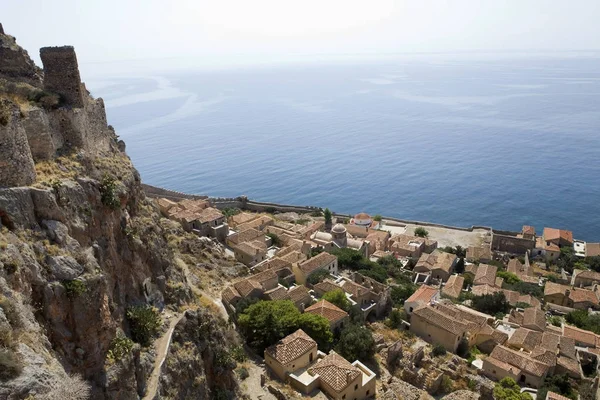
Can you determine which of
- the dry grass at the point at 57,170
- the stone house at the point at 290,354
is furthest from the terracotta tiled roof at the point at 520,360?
the dry grass at the point at 57,170

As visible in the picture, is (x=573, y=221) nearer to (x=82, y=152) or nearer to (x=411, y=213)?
(x=411, y=213)

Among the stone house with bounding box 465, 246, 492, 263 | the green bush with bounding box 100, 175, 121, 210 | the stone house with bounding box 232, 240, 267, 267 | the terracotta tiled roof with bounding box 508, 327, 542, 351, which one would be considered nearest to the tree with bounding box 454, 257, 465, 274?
the stone house with bounding box 465, 246, 492, 263

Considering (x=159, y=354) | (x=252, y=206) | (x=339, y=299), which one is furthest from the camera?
(x=252, y=206)

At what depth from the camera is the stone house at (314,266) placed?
34375 mm

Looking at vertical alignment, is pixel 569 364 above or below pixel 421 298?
below

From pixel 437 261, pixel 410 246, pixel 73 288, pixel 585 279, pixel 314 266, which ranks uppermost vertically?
pixel 73 288

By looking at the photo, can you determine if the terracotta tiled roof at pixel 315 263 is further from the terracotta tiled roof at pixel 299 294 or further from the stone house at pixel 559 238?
the stone house at pixel 559 238

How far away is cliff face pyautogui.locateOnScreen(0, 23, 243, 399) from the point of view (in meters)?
11.0

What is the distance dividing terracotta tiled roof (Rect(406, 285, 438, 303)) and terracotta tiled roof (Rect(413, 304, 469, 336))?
178 cm

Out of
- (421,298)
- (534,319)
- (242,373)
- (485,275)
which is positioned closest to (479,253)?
(485,275)

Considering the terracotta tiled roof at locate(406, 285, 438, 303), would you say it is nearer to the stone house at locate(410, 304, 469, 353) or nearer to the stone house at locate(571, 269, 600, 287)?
the stone house at locate(410, 304, 469, 353)

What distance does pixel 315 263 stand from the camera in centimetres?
3547

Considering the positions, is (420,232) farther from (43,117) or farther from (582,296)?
(43,117)

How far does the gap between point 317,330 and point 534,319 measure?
716 inches
